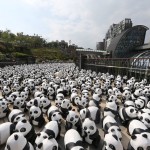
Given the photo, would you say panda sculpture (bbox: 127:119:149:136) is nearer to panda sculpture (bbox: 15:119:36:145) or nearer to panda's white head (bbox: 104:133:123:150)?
panda's white head (bbox: 104:133:123:150)

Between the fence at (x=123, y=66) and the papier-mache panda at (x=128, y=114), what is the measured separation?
877 centimetres

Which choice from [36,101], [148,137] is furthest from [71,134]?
[36,101]

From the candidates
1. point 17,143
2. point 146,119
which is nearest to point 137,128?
point 146,119

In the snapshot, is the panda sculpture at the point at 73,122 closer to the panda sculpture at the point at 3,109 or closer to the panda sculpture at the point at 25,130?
the panda sculpture at the point at 25,130

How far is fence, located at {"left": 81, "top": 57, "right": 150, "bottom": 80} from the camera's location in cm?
1622

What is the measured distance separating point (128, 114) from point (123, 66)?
13.0 meters

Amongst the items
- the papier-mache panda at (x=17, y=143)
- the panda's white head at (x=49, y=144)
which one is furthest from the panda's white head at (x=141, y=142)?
the papier-mache panda at (x=17, y=143)

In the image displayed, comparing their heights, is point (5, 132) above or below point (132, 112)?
below

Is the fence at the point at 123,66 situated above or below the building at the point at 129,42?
below

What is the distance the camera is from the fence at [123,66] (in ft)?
53.2

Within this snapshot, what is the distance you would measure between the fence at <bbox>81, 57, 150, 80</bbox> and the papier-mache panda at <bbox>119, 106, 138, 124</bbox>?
28.8 feet

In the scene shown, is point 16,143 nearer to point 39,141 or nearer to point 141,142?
point 39,141

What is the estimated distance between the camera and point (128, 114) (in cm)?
716

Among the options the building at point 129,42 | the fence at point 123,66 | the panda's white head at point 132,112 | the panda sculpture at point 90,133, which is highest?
the building at point 129,42
